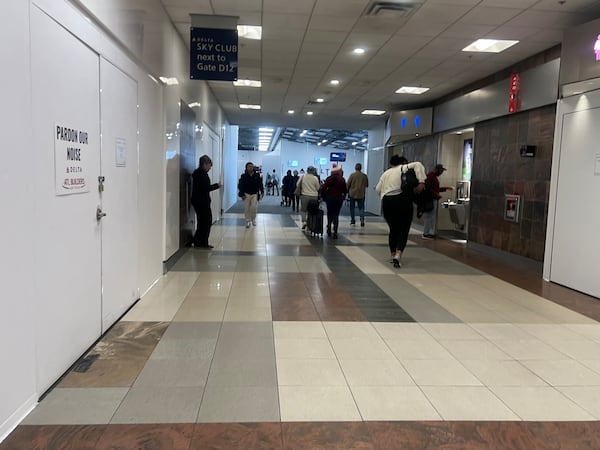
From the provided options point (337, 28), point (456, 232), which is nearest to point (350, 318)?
point (337, 28)

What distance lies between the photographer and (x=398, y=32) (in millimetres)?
6520

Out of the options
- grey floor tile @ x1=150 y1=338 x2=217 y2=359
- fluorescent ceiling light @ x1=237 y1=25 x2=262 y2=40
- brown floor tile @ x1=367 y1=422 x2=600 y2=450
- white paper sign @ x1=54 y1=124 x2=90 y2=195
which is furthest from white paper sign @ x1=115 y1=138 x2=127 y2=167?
fluorescent ceiling light @ x1=237 y1=25 x2=262 y2=40

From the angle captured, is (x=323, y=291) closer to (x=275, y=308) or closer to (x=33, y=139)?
(x=275, y=308)

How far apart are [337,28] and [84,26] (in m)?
3.98

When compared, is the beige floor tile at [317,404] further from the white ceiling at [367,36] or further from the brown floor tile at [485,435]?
the white ceiling at [367,36]

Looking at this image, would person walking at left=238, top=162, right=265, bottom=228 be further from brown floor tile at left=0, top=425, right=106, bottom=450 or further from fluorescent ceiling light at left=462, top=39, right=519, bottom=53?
brown floor tile at left=0, top=425, right=106, bottom=450

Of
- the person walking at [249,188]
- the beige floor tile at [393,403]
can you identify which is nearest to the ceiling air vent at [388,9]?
the beige floor tile at [393,403]

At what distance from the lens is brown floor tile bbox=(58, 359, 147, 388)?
2.93 metres

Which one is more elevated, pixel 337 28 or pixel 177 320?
pixel 337 28

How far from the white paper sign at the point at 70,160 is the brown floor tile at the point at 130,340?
1.18 meters

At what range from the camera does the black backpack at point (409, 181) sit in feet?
21.7

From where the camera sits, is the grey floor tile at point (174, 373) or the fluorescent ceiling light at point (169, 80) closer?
the grey floor tile at point (174, 373)

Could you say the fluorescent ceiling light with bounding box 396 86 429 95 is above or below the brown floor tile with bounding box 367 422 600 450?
above

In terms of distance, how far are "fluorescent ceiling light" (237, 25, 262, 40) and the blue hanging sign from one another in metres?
0.50
